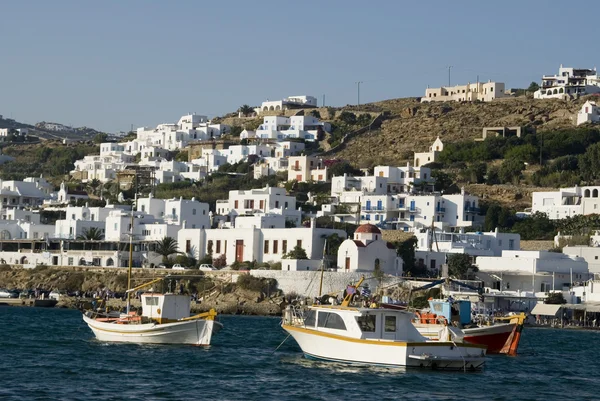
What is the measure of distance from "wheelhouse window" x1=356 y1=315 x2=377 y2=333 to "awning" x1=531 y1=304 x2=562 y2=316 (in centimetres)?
4127

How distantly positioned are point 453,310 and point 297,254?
114 feet

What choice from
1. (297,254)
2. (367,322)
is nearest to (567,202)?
(297,254)

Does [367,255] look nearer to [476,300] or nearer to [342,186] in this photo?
[476,300]

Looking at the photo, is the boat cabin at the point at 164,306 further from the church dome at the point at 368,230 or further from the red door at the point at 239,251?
the red door at the point at 239,251

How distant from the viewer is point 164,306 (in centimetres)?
4903

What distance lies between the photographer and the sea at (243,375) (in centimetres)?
3497

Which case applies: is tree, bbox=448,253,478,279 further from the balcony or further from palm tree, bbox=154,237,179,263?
palm tree, bbox=154,237,179,263

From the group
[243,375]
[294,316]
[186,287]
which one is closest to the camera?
[243,375]

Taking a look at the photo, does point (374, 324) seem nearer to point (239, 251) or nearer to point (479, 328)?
point (479, 328)

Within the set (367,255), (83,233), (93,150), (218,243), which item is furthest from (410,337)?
(93,150)

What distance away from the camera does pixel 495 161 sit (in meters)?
124

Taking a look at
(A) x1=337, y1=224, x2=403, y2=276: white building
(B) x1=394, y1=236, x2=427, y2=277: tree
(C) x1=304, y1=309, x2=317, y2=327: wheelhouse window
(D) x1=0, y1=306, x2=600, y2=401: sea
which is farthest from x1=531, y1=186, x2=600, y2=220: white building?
(C) x1=304, y1=309, x2=317, y2=327: wheelhouse window

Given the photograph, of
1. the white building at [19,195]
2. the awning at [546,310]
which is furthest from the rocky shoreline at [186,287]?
the white building at [19,195]

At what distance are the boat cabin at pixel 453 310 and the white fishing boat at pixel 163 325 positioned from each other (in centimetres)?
919
